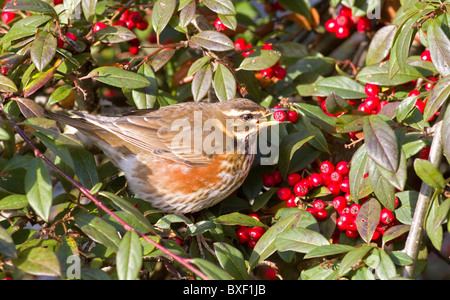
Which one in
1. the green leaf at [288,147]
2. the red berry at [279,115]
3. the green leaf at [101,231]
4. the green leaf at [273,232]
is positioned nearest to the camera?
the green leaf at [101,231]

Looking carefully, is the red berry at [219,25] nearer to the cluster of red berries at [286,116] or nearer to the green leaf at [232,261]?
the cluster of red berries at [286,116]

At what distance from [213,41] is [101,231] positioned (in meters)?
1.22

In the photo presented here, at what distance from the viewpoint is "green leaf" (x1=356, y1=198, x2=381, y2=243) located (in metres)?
2.39

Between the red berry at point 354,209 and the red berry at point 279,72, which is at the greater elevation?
the red berry at point 279,72

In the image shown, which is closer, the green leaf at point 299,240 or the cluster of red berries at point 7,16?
the green leaf at point 299,240

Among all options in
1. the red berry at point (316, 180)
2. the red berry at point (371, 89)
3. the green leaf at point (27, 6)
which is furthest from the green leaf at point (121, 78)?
the red berry at point (371, 89)

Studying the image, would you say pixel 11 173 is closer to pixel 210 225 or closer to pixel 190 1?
pixel 210 225

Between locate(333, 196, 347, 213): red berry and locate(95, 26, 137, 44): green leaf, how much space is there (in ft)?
4.45

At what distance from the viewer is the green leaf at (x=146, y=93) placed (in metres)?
2.95

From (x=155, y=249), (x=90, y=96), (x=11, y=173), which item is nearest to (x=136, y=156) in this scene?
(x=90, y=96)

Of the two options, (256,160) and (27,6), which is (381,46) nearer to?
(256,160)

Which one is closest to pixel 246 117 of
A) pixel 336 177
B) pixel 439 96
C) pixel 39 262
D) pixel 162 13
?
pixel 336 177

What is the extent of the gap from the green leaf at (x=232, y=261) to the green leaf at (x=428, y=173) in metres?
0.84

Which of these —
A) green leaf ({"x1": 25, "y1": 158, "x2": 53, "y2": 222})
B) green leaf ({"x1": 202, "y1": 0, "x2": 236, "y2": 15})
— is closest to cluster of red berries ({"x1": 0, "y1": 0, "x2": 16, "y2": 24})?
green leaf ({"x1": 202, "y1": 0, "x2": 236, "y2": 15})
